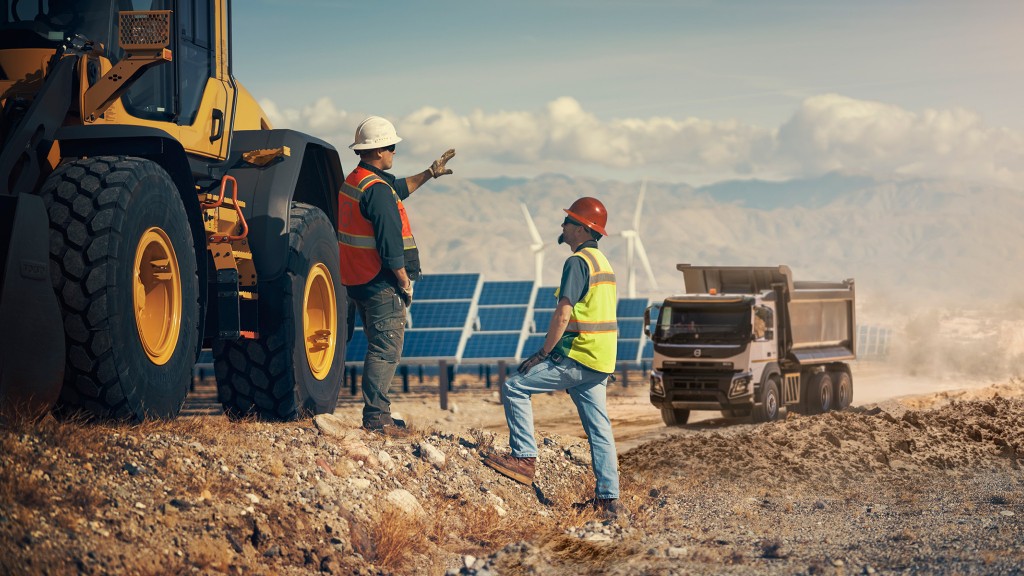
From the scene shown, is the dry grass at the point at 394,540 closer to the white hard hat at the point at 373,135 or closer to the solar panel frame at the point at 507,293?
the white hard hat at the point at 373,135

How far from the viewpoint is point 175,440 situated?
8.37 m

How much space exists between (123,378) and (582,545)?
11.1 ft

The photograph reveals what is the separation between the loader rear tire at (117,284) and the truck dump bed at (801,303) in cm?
1337

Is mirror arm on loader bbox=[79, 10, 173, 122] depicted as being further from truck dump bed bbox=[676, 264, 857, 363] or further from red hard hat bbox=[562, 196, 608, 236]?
truck dump bed bbox=[676, 264, 857, 363]

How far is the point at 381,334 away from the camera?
1009 cm

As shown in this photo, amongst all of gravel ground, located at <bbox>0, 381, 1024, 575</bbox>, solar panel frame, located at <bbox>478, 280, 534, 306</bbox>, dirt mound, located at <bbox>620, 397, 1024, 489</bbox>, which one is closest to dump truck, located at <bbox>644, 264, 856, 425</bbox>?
dirt mound, located at <bbox>620, 397, 1024, 489</bbox>

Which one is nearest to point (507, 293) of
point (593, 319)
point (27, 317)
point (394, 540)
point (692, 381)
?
point (692, 381)

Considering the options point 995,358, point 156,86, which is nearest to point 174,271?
point 156,86

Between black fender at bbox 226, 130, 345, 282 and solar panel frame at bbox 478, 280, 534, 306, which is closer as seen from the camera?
black fender at bbox 226, 130, 345, 282

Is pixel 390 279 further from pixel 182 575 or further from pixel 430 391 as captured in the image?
pixel 430 391

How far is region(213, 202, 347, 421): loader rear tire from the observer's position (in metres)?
10.6

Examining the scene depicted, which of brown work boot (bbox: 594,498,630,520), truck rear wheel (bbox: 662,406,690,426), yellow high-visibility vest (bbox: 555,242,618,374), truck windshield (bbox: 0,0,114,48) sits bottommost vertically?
truck rear wheel (bbox: 662,406,690,426)

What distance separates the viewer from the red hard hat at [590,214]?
912 cm

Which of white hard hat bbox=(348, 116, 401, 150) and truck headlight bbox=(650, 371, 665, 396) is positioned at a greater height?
white hard hat bbox=(348, 116, 401, 150)
